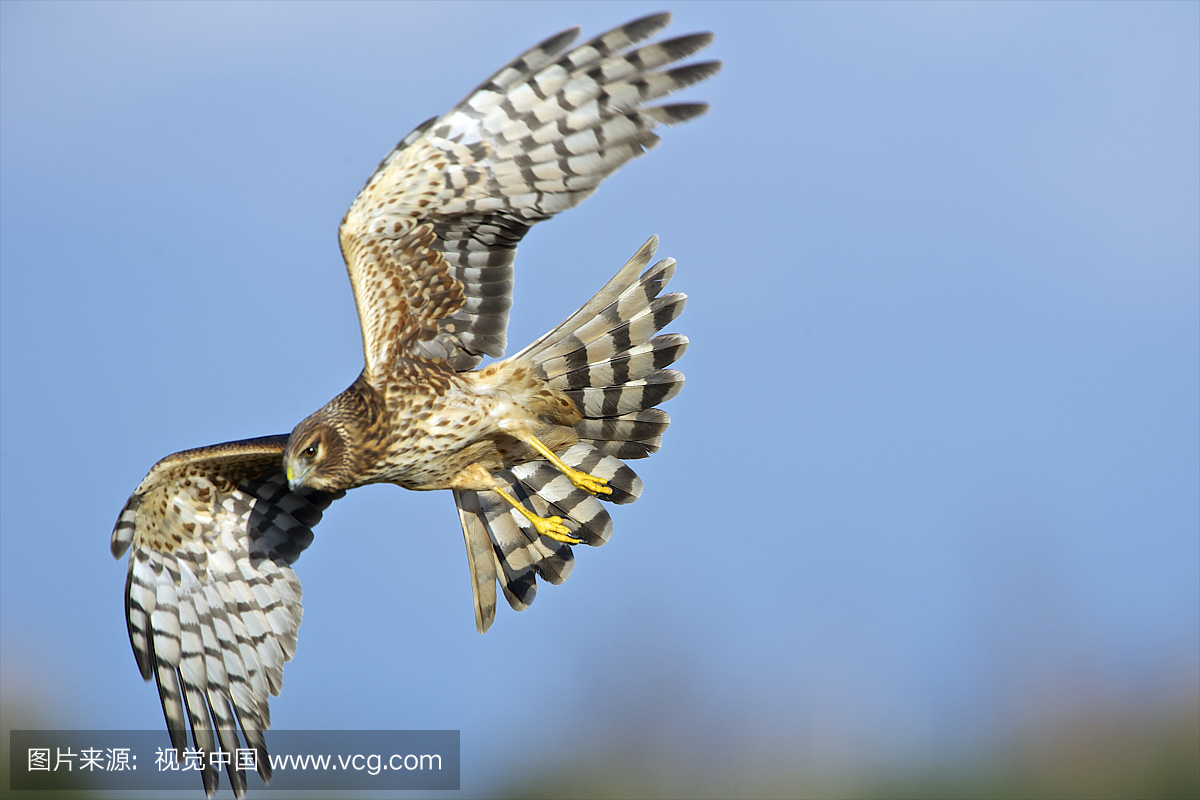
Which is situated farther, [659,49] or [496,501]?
[496,501]

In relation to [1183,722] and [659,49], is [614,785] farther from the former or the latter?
[659,49]

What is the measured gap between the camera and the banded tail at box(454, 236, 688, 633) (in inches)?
337

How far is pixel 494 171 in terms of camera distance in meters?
8.14

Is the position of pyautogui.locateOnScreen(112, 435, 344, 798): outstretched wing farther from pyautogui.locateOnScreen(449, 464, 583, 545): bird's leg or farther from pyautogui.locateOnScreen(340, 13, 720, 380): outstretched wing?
pyautogui.locateOnScreen(340, 13, 720, 380): outstretched wing

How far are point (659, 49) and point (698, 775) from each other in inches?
1108

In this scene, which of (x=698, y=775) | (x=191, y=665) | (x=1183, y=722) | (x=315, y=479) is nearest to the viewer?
(x=315, y=479)

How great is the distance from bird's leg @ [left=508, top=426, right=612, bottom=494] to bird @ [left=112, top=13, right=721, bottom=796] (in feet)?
0.05

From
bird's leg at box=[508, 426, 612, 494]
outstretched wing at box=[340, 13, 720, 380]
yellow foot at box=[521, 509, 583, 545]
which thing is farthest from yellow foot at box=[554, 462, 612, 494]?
outstretched wing at box=[340, 13, 720, 380]

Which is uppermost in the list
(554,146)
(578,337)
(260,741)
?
(554,146)

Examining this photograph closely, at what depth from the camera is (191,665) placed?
978cm

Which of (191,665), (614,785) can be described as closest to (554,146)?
(191,665)

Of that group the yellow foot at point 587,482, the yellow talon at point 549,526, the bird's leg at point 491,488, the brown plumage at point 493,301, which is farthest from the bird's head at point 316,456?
the yellow foot at point 587,482

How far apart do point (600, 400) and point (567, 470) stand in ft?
1.52

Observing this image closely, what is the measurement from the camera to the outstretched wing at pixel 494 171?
7.81 meters
